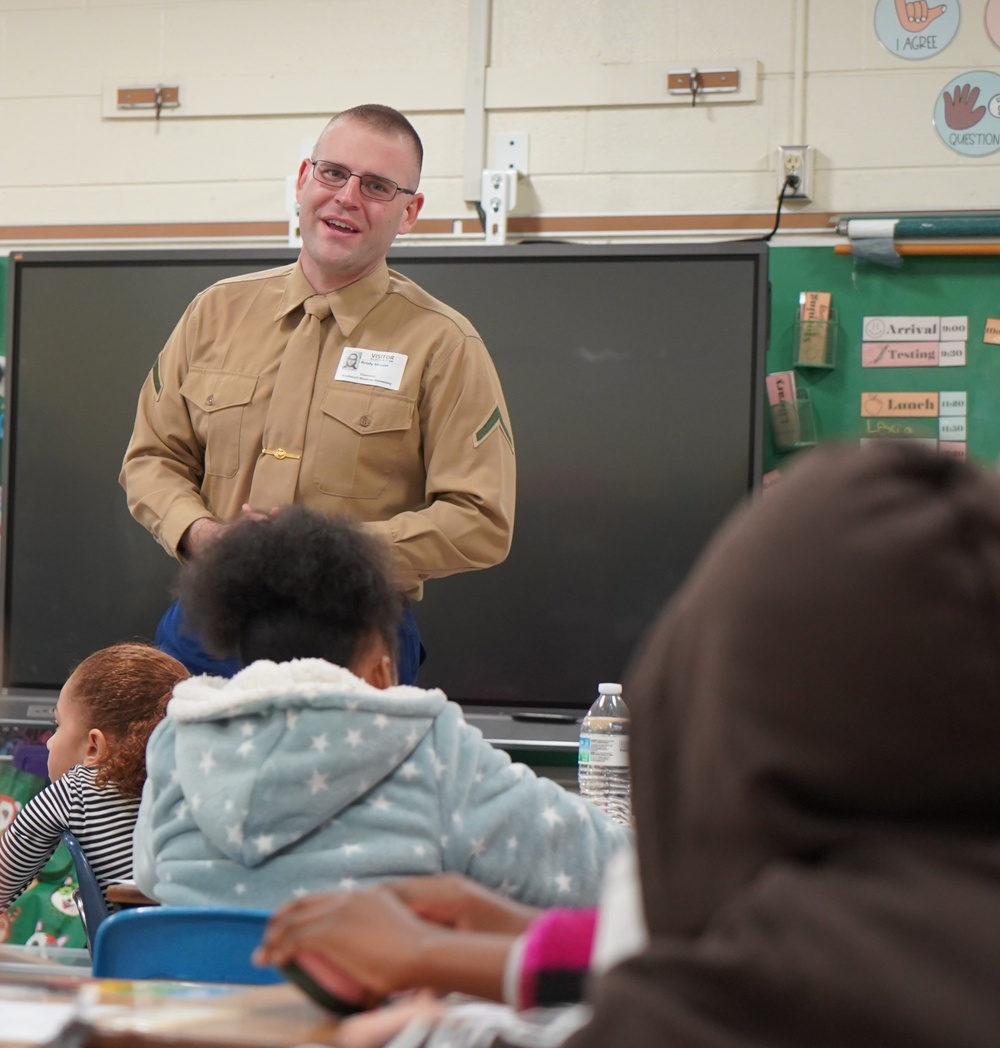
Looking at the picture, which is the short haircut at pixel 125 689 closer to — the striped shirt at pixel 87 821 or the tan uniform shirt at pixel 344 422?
the striped shirt at pixel 87 821

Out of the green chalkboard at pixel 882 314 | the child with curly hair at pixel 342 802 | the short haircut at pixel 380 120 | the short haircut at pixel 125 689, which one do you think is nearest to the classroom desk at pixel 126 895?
the child with curly hair at pixel 342 802

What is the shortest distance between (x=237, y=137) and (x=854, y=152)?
1.97 metres

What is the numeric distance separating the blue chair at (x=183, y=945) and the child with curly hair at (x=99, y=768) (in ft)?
3.33

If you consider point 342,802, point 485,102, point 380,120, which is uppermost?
point 485,102

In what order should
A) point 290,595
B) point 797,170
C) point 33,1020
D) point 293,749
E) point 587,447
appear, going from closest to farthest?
point 33,1020
point 293,749
point 290,595
point 587,447
point 797,170

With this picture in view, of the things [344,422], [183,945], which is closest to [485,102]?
[344,422]

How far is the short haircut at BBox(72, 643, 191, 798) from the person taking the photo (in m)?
2.41

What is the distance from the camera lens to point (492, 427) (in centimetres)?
263

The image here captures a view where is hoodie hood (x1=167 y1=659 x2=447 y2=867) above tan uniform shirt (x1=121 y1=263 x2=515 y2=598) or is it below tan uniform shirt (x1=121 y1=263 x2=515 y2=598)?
below

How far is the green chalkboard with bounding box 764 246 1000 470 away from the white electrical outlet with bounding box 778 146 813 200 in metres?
0.17

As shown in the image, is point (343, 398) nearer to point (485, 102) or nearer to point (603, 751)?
point (603, 751)

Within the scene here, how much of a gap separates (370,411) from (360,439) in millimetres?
58

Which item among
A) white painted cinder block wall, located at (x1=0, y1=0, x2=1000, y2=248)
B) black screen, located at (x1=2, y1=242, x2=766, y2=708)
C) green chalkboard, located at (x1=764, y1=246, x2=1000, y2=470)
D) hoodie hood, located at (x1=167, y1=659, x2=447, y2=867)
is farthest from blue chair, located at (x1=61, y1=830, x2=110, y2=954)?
white painted cinder block wall, located at (x1=0, y1=0, x2=1000, y2=248)

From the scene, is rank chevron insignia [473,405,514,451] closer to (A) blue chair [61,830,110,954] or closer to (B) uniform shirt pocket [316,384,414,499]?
(B) uniform shirt pocket [316,384,414,499]
